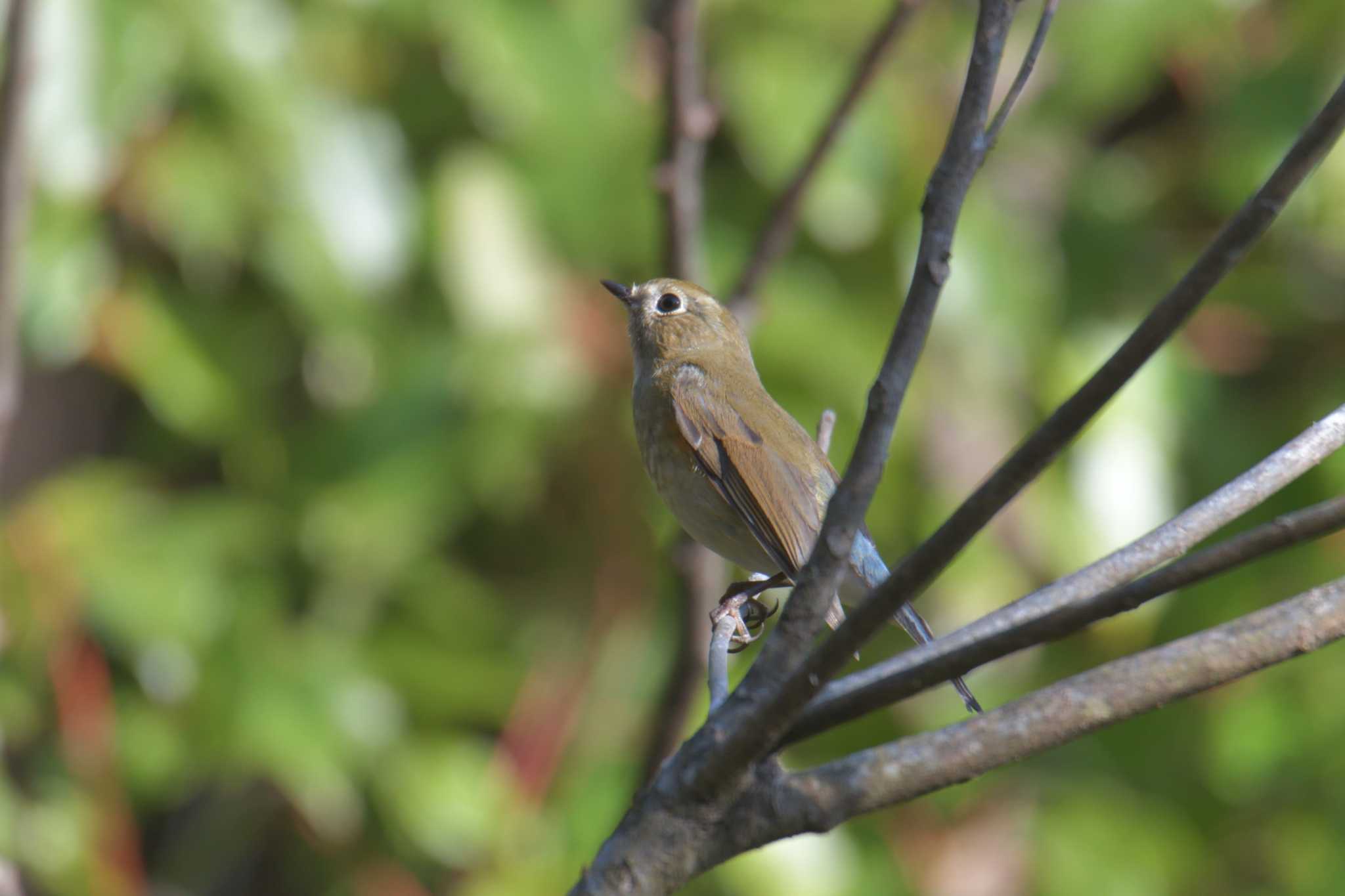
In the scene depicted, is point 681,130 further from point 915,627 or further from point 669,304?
point 915,627

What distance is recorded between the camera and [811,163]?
248cm

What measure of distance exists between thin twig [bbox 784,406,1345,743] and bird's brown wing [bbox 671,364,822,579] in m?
0.92

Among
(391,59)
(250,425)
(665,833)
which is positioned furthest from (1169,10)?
(665,833)

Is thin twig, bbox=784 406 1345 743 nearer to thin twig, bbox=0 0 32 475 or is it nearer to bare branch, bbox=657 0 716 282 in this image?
bare branch, bbox=657 0 716 282

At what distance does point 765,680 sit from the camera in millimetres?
1288

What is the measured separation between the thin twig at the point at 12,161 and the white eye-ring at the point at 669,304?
1250mm

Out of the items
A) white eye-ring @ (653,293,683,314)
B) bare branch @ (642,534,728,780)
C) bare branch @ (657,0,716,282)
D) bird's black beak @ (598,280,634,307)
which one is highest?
bird's black beak @ (598,280,634,307)

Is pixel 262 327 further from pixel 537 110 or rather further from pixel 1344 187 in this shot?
pixel 1344 187

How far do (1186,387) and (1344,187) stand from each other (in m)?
0.57

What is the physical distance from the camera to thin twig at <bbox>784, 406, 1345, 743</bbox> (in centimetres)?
108

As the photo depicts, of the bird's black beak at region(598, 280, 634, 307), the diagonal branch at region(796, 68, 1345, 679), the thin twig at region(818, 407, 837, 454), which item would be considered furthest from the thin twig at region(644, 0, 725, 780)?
the diagonal branch at region(796, 68, 1345, 679)

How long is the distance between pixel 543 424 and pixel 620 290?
0.42 metres

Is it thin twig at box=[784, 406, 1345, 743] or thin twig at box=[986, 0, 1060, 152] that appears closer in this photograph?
thin twig at box=[784, 406, 1345, 743]

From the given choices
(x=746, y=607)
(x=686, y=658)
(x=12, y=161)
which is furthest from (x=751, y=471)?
(x=12, y=161)
